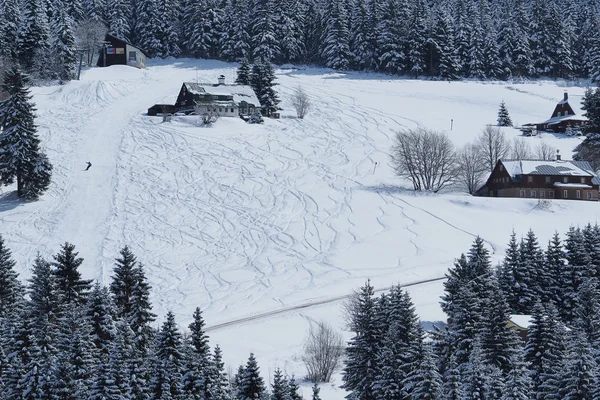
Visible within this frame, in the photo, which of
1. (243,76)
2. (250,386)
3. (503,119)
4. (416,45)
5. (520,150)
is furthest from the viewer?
(416,45)

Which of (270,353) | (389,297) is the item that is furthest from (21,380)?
(389,297)

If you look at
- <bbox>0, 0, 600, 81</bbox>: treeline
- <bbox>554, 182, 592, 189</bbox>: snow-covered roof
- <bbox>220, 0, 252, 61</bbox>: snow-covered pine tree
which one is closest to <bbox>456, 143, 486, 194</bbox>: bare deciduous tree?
<bbox>554, 182, 592, 189</bbox>: snow-covered roof

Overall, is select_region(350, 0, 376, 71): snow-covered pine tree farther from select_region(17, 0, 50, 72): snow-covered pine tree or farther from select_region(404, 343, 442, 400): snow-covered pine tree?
select_region(404, 343, 442, 400): snow-covered pine tree

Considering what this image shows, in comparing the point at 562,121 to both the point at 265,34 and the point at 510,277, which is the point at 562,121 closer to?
the point at 265,34

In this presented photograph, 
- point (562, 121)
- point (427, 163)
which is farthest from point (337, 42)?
point (427, 163)

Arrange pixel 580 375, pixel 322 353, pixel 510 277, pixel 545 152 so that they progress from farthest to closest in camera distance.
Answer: pixel 545 152 < pixel 510 277 < pixel 322 353 < pixel 580 375

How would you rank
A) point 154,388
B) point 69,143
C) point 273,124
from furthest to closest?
point 273,124 < point 69,143 < point 154,388

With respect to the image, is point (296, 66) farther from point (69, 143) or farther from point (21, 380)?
point (21, 380)
